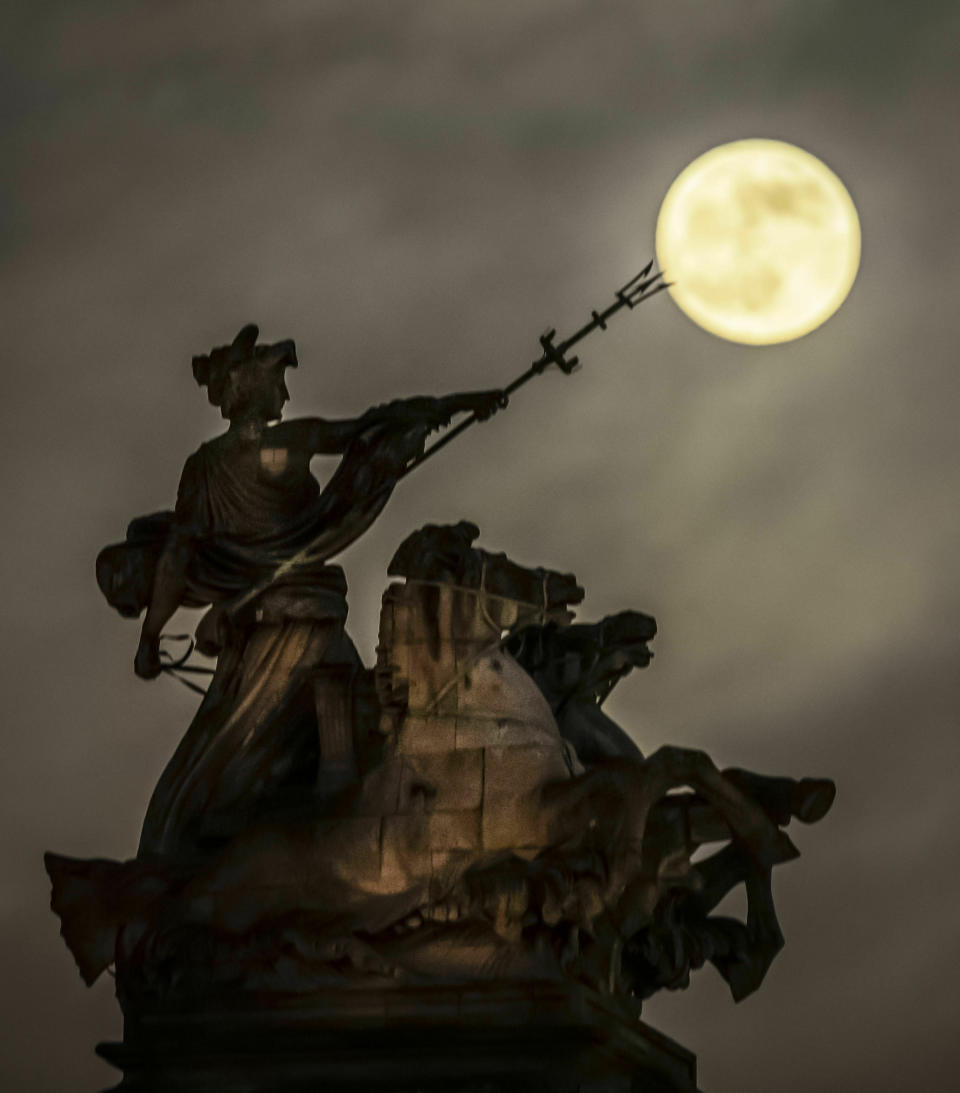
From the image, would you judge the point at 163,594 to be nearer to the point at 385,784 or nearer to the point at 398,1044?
the point at 385,784

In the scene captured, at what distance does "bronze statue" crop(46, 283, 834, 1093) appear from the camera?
54.2ft

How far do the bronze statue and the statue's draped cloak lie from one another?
0.7 inches

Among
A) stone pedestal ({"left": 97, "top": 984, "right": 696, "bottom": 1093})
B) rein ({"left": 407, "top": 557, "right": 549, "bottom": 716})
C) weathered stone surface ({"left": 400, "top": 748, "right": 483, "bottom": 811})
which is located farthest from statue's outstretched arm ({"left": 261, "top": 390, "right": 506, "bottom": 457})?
stone pedestal ({"left": 97, "top": 984, "right": 696, "bottom": 1093})

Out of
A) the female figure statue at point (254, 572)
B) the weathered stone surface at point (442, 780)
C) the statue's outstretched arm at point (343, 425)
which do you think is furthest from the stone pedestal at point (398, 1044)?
the statue's outstretched arm at point (343, 425)

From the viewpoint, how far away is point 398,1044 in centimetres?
1634

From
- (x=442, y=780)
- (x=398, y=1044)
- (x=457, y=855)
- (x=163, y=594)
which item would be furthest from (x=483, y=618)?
(x=398, y=1044)

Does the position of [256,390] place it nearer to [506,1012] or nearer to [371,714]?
[371,714]

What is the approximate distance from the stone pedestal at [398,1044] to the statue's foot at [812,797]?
153 centimetres

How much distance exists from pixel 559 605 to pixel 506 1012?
8.33ft

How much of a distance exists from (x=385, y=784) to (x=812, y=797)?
244cm

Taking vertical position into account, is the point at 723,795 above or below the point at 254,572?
below

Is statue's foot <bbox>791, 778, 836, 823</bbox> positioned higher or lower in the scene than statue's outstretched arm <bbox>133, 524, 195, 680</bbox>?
lower

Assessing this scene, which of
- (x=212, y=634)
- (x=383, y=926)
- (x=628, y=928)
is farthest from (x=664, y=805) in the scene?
(x=212, y=634)

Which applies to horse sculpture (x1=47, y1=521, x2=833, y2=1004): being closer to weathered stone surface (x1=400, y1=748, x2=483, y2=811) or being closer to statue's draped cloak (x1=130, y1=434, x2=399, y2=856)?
weathered stone surface (x1=400, y1=748, x2=483, y2=811)
